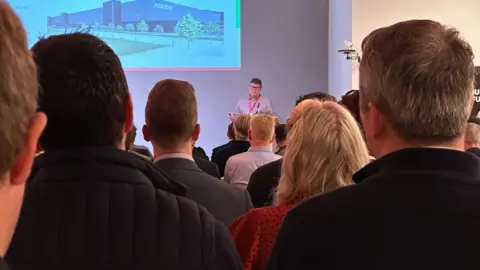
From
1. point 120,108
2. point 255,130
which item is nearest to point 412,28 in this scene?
point 120,108

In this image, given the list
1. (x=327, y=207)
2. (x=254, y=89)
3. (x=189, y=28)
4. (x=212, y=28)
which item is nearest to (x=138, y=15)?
(x=189, y=28)

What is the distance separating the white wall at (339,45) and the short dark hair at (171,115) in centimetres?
496

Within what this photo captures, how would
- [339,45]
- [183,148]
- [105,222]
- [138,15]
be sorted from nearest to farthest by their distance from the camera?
[105,222] < [183,148] < [339,45] < [138,15]

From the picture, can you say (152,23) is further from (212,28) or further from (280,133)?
(280,133)

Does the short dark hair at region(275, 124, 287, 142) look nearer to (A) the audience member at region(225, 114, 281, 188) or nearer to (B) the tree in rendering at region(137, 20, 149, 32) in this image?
(A) the audience member at region(225, 114, 281, 188)

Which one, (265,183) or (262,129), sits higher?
(262,129)

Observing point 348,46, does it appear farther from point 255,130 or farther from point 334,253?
point 334,253

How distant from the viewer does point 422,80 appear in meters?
1.03

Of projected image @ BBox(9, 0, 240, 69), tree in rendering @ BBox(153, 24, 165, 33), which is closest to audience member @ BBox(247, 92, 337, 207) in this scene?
projected image @ BBox(9, 0, 240, 69)

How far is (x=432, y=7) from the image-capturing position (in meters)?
6.80

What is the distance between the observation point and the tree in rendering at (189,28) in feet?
27.4

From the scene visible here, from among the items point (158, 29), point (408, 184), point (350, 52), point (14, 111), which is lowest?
point (408, 184)

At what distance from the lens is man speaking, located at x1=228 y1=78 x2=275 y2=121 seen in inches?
320

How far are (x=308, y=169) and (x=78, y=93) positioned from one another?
2.52 feet
